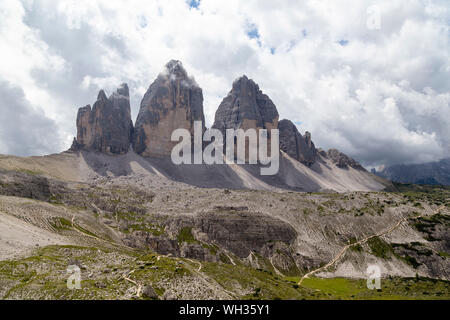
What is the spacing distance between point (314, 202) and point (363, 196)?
3127 cm

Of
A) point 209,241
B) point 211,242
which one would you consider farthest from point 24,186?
point 211,242

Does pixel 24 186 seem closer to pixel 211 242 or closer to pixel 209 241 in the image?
pixel 209 241

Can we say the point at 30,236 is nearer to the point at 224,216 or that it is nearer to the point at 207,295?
the point at 207,295

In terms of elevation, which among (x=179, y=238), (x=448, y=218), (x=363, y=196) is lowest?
(x=179, y=238)

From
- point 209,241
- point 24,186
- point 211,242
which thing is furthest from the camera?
point 209,241

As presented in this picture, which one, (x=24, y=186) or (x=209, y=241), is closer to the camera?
(x=24, y=186)

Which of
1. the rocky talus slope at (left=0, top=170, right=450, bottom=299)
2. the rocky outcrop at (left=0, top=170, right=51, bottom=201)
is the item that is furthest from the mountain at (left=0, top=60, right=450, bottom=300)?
the rocky outcrop at (left=0, top=170, right=51, bottom=201)

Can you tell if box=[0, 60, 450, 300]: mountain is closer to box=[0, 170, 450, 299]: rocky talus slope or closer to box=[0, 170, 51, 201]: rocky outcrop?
box=[0, 170, 450, 299]: rocky talus slope

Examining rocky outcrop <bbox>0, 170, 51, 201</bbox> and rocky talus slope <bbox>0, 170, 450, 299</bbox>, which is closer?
rocky talus slope <bbox>0, 170, 450, 299</bbox>

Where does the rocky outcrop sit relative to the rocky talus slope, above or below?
above

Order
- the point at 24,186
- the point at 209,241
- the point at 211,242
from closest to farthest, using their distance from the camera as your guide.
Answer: the point at 24,186, the point at 211,242, the point at 209,241

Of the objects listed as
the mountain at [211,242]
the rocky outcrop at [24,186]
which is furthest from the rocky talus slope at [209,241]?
the rocky outcrop at [24,186]
